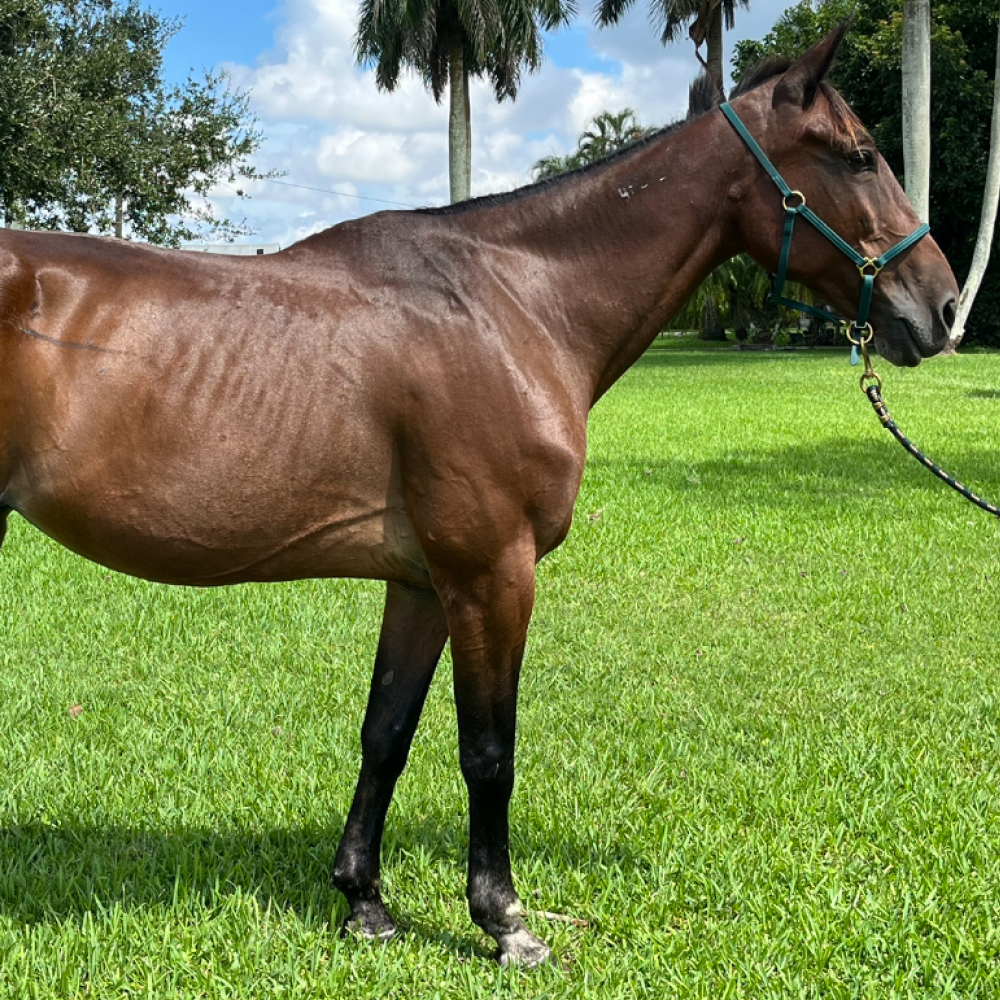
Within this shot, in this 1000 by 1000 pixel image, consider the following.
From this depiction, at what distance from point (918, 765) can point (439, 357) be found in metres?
2.68

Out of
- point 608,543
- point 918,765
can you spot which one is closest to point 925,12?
point 608,543

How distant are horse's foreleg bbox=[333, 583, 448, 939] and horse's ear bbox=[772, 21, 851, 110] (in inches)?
68.7

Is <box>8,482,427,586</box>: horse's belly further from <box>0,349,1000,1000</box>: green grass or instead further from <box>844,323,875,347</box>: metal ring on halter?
<box>844,323,875,347</box>: metal ring on halter

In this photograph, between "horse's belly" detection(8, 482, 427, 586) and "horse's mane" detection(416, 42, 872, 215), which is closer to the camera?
"horse's belly" detection(8, 482, 427, 586)

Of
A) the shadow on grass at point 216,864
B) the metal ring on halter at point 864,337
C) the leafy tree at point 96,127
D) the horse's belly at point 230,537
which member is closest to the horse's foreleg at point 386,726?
the shadow on grass at point 216,864

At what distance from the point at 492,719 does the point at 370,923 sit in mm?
806

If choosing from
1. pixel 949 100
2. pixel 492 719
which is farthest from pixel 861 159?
pixel 949 100

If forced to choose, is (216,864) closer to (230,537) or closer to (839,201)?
(230,537)

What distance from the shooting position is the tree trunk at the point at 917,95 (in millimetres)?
18734

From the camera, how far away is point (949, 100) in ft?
106

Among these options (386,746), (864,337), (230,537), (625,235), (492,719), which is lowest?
(386,746)

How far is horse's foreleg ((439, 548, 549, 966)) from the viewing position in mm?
2766

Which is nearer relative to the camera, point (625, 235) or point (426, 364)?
point (426, 364)

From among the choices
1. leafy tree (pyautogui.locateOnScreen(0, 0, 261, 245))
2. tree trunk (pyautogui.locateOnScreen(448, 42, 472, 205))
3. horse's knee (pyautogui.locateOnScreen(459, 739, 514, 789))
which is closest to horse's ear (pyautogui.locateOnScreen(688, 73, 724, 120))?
horse's knee (pyautogui.locateOnScreen(459, 739, 514, 789))
